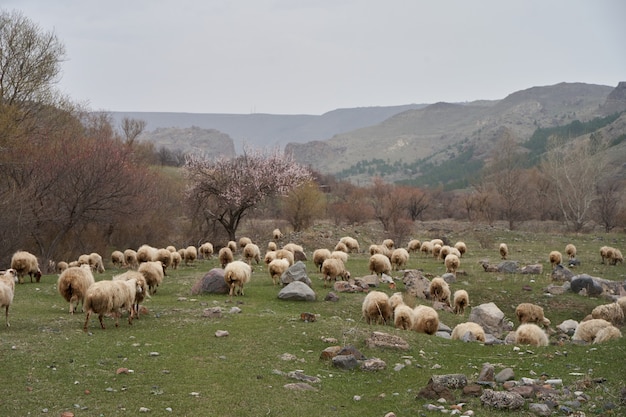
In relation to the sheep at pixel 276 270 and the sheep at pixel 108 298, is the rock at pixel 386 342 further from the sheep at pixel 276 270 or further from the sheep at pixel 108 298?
the sheep at pixel 276 270

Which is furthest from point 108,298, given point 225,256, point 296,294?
point 225,256

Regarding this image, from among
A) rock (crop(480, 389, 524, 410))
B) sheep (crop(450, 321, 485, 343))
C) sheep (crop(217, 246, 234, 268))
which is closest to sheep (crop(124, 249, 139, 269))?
sheep (crop(217, 246, 234, 268))

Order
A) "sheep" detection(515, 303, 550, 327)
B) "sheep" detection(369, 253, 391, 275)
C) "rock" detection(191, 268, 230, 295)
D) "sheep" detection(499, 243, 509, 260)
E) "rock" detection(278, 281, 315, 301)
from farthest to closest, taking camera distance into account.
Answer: "sheep" detection(499, 243, 509, 260)
"sheep" detection(369, 253, 391, 275)
"rock" detection(191, 268, 230, 295)
"rock" detection(278, 281, 315, 301)
"sheep" detection(515, 303, 550, 327)

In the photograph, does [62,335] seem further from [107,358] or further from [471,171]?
[471,171]

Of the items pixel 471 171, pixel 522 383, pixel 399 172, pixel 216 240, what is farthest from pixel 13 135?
pixel 399 172

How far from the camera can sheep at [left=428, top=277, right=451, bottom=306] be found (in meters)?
20.4

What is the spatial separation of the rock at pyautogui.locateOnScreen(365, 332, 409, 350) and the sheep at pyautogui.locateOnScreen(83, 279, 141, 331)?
19.6 ft

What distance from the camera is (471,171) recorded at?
158125mm

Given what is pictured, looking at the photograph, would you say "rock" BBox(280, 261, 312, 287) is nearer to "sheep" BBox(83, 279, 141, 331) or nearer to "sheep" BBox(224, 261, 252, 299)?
"sheep" BBox(224, 261, 252, 299)

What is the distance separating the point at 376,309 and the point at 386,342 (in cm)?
315

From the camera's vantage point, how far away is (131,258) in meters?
28.3

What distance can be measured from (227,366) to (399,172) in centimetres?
18458

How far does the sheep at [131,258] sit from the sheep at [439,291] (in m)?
15.4

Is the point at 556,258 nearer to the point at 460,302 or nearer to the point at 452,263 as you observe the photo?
the point at 452,263
